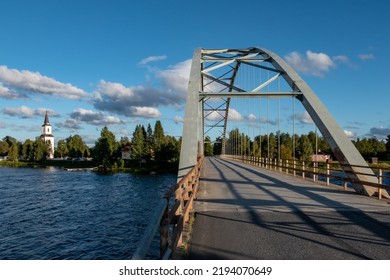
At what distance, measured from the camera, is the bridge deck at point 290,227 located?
561cm

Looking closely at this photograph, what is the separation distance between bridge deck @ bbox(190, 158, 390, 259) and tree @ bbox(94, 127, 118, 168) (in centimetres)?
8665

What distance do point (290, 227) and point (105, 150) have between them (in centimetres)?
9398

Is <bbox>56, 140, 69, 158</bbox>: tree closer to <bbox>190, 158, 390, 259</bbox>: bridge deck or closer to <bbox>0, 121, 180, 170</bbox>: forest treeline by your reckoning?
<bbox>0, 121, 180, 170</bbox>: forest treeline

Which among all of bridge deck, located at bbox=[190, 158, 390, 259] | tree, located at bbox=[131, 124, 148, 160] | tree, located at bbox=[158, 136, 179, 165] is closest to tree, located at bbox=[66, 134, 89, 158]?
tree, located at bbox=[131, 124, 148, 160]

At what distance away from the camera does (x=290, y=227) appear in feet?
23.8

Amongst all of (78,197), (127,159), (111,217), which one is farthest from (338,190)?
(127,159)

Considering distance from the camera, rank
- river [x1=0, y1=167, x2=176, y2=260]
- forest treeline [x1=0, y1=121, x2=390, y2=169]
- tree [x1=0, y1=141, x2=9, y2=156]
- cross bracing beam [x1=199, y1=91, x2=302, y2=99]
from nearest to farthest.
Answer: river [x1=0, y1=167, x2=176, y2=260], cross bracing beam [x1=199, y1=91, x2=302, y2=99], forest treeline [x1=0, y1=121, x2=390, y2=169], tree [x1=0, y1=141, x2=9, y2=156]

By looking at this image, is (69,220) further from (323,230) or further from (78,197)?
(323,230)

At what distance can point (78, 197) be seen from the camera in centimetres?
3297

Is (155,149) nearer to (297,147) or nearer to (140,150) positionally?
(140,150)

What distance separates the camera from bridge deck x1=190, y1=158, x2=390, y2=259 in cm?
561

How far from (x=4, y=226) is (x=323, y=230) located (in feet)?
62.3

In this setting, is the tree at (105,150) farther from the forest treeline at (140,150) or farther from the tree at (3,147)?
the tree at (3,147)

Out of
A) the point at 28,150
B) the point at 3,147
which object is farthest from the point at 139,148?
the point at 3,147
